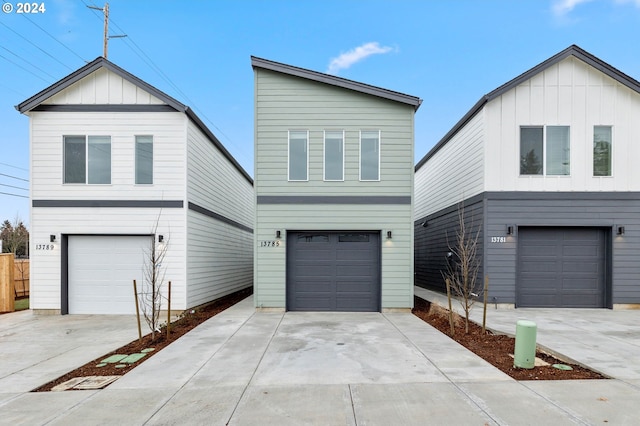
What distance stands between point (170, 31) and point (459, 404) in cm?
1982

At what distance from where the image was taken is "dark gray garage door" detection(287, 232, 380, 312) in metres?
10.7

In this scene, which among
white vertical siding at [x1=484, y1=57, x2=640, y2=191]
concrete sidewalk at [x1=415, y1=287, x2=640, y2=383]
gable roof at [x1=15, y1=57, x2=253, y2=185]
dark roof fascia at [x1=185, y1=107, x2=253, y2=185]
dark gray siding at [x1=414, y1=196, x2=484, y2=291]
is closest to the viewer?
concrete sidewalk at [x1=415, y1=287, x2=640, y2=383]

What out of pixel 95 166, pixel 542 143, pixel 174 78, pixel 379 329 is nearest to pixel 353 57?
pixel 174 78

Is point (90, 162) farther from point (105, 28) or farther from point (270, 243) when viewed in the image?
point (105, 28)

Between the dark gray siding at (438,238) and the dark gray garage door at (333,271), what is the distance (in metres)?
3.60

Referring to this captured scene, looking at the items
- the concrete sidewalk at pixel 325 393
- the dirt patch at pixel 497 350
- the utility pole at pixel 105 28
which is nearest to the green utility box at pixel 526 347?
the dirt patch at pixel 497 350

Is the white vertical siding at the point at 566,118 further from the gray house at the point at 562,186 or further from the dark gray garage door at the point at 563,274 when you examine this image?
the dark gray garage door at the point at 563,274

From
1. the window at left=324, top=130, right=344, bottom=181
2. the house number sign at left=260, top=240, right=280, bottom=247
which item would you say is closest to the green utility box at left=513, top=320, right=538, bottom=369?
the window at left=324, top=130, right=344, bottom=181

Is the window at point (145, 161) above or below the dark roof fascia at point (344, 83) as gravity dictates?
below

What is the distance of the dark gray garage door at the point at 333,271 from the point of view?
10.7 metres

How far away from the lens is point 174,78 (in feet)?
80.0

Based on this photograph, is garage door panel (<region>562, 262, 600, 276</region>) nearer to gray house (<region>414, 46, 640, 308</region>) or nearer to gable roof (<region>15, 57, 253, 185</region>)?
gray house (<region>414, 46, 640, 308</region>)

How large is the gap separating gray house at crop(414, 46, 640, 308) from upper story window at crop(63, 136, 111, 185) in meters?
11.3

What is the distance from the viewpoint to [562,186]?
1099 centimetres
